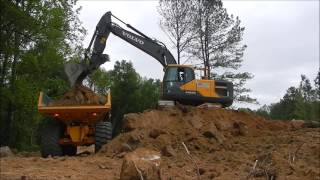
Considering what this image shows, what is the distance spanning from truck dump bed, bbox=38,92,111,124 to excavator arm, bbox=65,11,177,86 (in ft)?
3.64

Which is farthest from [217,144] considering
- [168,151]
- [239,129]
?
[239,129]

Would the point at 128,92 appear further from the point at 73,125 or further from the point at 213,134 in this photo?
the point at 213,134

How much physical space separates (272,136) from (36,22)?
644 inches

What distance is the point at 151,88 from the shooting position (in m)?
54.0

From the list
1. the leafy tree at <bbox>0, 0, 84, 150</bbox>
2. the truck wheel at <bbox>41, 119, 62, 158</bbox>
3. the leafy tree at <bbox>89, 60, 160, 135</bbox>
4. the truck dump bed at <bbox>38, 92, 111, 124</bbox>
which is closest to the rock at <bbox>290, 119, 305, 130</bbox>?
the truck dump bed at <bbox>38, 92, 111, 124</bbox>

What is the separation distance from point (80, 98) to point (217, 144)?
13.3 ft

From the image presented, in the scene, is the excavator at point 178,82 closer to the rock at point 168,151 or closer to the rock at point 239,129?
the rock at point 239,129

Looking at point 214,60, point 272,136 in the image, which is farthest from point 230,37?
point 272,136

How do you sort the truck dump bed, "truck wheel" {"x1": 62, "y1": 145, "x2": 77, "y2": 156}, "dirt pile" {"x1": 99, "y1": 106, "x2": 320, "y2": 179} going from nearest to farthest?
"dirt pile" {"x1": 99, "y1": 106, "x2": 320, "y2": 179}, the truck dump bed, "truck wheel" {"x1": 62, "y1": 145, "x2": 77, "y2": 156}

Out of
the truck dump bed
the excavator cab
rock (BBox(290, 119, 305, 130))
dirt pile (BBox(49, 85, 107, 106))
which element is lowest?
rock (BBox(290, 119, 305, 130))

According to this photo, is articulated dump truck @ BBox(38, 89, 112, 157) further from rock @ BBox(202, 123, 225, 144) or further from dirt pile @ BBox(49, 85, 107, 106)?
rock @ BBox(202, 123, 225, 144)

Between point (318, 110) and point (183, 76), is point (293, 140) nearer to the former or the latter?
point (183, 76)

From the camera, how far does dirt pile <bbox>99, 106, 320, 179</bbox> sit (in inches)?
453

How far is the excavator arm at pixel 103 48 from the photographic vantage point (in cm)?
1631
